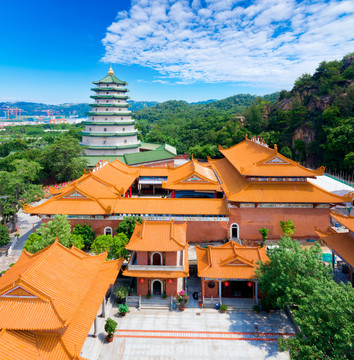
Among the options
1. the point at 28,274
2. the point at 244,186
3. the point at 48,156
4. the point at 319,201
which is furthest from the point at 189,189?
the point at 48,156

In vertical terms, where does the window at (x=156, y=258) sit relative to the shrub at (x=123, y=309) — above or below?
above

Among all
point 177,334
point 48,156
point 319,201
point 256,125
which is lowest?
point 177,334

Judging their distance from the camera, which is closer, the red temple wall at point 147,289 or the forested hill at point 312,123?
the red temple wall at point 147,289

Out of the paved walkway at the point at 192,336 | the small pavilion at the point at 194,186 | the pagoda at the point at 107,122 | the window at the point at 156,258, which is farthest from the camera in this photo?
the pagoda at the point at 107,122

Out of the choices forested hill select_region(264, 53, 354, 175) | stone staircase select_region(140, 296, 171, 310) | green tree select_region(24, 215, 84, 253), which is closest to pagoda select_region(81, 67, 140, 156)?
green tree select_region(24, 215, 84, 253)

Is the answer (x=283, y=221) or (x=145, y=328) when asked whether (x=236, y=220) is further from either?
(x=145, y=328)

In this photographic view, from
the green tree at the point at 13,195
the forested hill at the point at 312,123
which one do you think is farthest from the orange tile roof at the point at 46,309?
the forested hill at the point at 312,123

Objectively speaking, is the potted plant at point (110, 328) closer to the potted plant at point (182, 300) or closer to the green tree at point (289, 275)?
the potted plant at point (182, 300)
